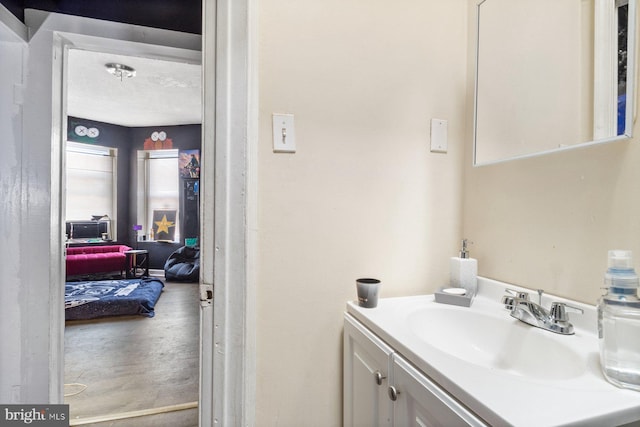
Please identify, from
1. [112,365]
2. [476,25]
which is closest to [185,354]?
[112,365]

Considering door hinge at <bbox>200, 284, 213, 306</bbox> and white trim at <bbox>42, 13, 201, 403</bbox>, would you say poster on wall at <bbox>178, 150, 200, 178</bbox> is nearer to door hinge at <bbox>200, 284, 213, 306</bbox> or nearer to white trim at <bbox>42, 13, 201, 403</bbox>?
white trim at <bbox>42, 13, 201, 403</bbox>

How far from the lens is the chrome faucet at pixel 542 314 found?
29.1 inches

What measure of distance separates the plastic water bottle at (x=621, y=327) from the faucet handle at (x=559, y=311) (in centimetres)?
17

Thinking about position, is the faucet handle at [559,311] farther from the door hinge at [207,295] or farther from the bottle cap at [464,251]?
the door hinge at [207,295]

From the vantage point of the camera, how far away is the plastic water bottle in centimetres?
53

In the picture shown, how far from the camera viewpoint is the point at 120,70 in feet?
9.59

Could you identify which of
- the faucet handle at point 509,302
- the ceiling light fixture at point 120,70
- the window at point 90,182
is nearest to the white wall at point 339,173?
the faucet handle at point 509,302

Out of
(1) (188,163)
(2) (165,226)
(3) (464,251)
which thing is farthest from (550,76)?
(2) (165,226)

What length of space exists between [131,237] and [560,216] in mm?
5869

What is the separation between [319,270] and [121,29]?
1351 mm

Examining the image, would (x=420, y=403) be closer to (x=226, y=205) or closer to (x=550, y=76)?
(x=226, y=205)

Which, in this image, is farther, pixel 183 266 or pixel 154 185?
pixel 154 185

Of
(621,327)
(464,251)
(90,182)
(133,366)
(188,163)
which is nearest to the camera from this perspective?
(621,327)

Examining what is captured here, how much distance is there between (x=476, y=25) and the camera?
111cm
